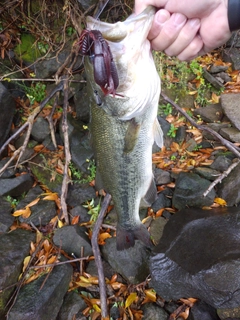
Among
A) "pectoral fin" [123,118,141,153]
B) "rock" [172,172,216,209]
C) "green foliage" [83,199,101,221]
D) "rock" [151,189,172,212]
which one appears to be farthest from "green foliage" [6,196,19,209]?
"pectoral fin" [123,118,141,153]

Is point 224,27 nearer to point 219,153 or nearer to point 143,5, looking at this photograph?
point 143,5

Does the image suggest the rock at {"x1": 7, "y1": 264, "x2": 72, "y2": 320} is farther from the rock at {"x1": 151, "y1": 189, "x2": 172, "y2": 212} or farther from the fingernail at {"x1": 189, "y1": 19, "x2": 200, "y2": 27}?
the fingernail at {"x1": 189, "y1": 19, "x2": 200, "y2": 27}

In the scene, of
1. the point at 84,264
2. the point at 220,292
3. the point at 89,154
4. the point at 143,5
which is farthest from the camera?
the point at 89,154

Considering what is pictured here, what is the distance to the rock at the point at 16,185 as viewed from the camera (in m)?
4.78

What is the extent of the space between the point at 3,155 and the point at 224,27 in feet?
13.6

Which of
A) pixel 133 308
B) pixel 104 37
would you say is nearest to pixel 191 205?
pixel 133 308

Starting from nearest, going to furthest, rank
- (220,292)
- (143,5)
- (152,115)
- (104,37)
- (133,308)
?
(104,37)
(143,5)
(152,115)
(220,292)
(133,308)

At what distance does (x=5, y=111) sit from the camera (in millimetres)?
5121

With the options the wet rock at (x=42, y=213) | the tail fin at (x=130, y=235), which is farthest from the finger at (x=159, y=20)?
the wet rock at (x=42, y=213)

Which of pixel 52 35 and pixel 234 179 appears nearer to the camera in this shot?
pixel 234 179

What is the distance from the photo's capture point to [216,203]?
4.50m

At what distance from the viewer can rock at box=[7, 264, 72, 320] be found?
3.67 m

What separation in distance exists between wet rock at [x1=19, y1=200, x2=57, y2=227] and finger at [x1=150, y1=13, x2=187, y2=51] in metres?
3.39

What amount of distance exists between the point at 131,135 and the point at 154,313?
2.64m
